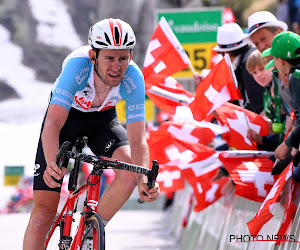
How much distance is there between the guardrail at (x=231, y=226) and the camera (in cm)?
630

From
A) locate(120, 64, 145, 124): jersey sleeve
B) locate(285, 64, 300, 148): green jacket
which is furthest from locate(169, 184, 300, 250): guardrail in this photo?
locate(120, 64, 145, 124): jersey sleeve

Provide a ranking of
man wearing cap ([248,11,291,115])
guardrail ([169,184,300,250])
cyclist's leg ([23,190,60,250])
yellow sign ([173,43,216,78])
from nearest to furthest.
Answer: cyclist's leg ([23,190,60,250])
guardrail ([169,184,300,250])
man wearing cap ([248,11,291,115])
yellow sign ([173,43,216,78])

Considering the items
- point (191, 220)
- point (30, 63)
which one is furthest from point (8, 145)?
point (191, 220)

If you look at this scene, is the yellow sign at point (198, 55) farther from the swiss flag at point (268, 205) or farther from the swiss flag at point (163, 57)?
the swiss flag at point (268, 205)

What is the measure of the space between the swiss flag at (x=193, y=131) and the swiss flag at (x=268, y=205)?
2092mm

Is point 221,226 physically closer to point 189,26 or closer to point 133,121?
point 133,121

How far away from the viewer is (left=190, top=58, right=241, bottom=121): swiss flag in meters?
8.12

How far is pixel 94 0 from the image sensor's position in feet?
158

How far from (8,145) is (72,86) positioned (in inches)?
1541

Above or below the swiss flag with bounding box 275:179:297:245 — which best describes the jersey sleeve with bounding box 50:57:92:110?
above

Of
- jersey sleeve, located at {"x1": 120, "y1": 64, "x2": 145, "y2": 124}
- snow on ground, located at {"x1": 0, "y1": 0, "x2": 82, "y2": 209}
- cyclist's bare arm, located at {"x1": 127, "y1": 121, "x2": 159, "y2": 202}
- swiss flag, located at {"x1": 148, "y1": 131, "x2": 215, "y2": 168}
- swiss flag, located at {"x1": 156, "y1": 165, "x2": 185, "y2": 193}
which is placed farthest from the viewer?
snow on ground, located at {"x1": 0, "y1": 0, "x2": 82, "y2": 209}

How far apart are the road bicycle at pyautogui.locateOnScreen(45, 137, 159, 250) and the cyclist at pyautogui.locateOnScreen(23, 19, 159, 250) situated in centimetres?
11

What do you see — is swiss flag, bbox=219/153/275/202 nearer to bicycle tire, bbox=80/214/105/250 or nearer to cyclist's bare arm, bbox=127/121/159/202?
cyclist's bare arm, bbox=127/121/159/202

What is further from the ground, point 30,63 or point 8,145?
point 30,63
